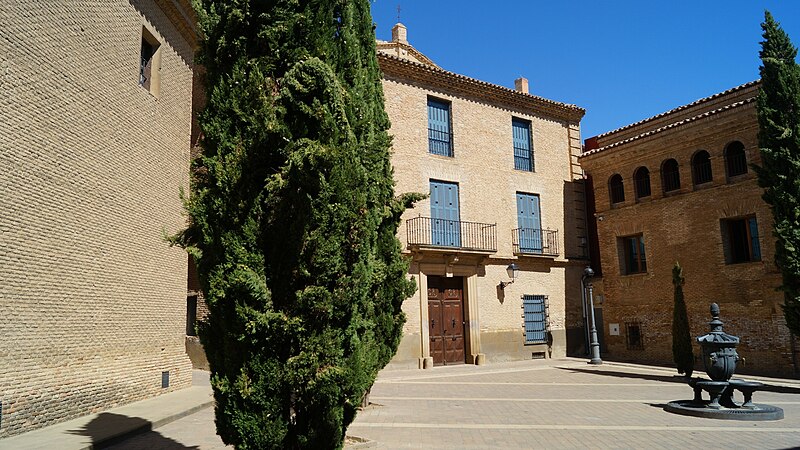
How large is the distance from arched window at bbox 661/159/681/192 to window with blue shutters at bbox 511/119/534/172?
4.68 metres

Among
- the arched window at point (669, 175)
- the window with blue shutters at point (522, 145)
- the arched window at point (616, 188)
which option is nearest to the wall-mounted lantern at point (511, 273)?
the window with blue shutters at point (522, 145)

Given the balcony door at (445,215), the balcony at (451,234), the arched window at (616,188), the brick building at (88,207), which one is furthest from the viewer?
the arched window at (616,188)

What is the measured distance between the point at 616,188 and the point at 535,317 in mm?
5561

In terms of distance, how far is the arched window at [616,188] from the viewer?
68.6ft

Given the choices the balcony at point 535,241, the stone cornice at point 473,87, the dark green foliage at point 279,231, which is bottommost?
the dark green foliage at point 279,231

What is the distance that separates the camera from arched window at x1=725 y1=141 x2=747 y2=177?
17188 mm

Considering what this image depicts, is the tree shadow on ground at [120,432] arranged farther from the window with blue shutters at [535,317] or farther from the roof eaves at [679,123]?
the roof eaves at [679,123]

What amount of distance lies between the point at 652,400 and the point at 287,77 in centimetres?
973

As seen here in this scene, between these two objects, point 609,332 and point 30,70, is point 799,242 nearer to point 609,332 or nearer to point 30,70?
point 609,332

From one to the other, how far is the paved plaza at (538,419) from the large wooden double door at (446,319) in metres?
3.58

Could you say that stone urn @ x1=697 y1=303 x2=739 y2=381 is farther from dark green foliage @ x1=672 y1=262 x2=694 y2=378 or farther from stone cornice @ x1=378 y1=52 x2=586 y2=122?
stone cornice @ x1=378 y1=52 x2=586 y2=122

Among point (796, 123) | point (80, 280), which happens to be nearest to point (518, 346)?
point (796, 123)

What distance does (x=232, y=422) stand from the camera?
15.8 feet

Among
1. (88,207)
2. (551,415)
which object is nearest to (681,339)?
(551,415)
